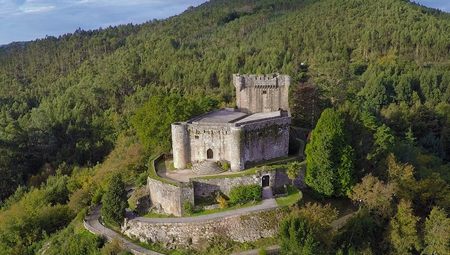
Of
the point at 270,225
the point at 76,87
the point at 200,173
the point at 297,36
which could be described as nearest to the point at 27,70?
the point at 76,87

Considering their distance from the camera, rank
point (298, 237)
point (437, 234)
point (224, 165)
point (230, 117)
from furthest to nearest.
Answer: point (230, 117)
point (224, 165)
point (437, 234)
point (298, 237)

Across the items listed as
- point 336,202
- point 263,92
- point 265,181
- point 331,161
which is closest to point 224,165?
point 265,181

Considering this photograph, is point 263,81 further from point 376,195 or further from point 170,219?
point 170,219

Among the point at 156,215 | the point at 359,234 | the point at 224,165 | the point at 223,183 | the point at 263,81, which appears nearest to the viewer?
the point at 359,234

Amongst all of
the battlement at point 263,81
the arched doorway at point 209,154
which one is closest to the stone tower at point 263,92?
the battlement at point 263,81

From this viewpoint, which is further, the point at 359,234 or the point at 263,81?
the point at 263,81

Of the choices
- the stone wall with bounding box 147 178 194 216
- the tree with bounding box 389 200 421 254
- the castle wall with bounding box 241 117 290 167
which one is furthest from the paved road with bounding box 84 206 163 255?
the tree with bounding box 389 200 421 254

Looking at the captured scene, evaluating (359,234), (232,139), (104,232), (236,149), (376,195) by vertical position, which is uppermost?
(232,139)
